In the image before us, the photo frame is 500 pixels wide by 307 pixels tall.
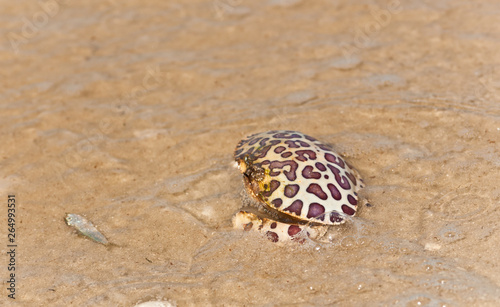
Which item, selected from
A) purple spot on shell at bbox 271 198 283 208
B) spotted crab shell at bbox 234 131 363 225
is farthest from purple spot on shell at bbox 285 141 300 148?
purple spot on shell at bbox 271 198 283 208

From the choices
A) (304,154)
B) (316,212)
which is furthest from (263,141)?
(316,212)

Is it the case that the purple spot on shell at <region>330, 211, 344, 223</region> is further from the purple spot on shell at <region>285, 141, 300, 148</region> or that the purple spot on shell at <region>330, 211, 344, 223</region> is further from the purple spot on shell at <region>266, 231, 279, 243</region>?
the purple spot on shell at <region>285, 141, 300, 148</region>

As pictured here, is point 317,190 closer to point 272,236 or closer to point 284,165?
point 284,165

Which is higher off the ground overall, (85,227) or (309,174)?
(309,174)

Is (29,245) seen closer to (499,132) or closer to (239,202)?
(239,202)

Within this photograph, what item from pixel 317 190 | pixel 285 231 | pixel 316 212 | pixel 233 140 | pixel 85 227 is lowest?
pixel 85 227

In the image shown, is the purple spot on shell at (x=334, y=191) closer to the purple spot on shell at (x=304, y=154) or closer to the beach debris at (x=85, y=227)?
the purple spot on shell at (x=304, y=154)

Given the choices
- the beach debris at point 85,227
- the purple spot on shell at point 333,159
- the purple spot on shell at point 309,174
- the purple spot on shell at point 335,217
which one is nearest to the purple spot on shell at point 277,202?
the purple spot on shell at point 309,174
